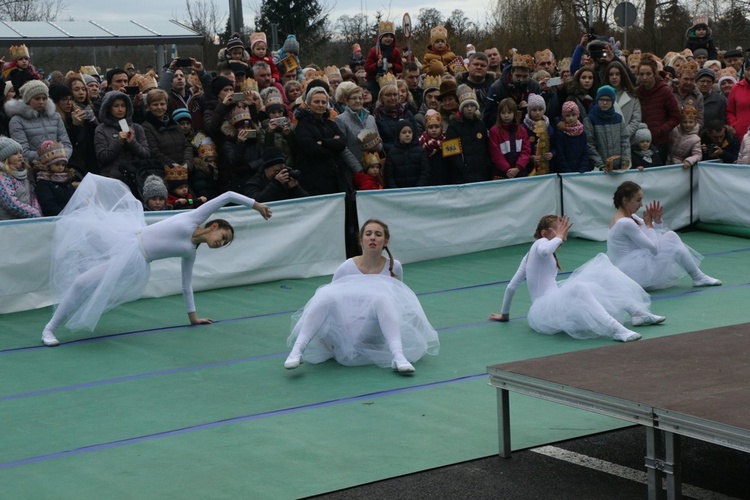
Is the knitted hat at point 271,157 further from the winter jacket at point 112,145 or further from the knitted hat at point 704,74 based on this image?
the knitted hat at point 704,74

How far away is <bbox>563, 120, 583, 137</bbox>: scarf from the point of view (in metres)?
14.6

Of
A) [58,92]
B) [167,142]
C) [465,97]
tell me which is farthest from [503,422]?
[58,92]

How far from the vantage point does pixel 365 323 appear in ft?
28.2

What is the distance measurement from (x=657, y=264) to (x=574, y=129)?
373cm

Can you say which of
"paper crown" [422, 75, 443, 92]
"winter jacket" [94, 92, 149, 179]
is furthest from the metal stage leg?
"paper crown" [422, 75, 443, 92]

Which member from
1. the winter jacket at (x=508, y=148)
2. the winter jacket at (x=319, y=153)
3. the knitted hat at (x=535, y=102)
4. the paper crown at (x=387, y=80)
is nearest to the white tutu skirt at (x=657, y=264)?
the winter jacket at (x=508, y=148)

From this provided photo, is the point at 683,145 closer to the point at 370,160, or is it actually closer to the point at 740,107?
the point at 740,107

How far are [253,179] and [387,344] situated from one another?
190 inches

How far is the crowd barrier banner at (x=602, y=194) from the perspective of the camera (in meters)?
14.7

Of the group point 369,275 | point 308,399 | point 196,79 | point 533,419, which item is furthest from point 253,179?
point 533,419

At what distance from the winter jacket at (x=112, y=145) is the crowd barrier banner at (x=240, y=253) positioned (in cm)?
114

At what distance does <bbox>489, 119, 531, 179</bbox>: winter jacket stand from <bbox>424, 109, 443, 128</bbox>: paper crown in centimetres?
81

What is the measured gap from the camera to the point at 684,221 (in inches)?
611

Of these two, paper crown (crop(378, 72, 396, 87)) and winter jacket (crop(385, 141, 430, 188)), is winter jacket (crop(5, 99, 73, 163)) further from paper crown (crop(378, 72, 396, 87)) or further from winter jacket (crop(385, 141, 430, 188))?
paper crown (crop(378, 72, 396, 87))
